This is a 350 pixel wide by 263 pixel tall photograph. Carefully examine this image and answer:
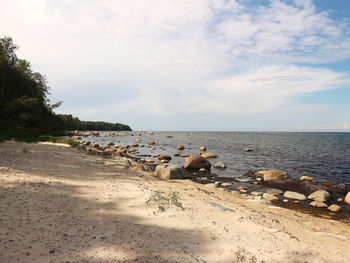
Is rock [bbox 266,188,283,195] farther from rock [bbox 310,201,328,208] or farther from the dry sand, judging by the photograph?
the dry sand

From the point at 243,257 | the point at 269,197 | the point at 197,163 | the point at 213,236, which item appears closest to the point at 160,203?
the point at 213,236

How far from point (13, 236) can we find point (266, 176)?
14.2 meters

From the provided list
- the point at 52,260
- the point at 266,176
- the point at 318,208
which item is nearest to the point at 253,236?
the point at 52,260

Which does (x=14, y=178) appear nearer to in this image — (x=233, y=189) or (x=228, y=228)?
(x=228, y=228)

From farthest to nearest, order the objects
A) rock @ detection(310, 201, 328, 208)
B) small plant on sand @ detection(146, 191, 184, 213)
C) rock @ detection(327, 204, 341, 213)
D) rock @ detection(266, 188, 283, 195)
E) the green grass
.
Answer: the green grass
rock @ detection(266, 188, 283, 195)
rock @ detection(310, 201, 328, 208)
rock @ detection(327, 204, 341, 213)
small plant on sand @ detection(146, 191, 184, 213)

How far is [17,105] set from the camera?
2769cm

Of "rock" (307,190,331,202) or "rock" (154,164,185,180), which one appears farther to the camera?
"rock" (154,164,185,180)

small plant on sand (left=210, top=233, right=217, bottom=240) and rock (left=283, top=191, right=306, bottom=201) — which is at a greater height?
small plant on sand (left=210, top=233, right=217, bottom=240)

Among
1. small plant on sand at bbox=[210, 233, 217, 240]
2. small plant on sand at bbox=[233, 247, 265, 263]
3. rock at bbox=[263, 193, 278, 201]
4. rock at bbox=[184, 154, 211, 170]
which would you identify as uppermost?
small plant on sand at bbox=[210, 233, 217, 240]

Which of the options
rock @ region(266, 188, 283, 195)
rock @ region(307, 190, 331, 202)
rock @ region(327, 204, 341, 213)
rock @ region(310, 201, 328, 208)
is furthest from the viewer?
rock @ region(266, 188, 283, 195)

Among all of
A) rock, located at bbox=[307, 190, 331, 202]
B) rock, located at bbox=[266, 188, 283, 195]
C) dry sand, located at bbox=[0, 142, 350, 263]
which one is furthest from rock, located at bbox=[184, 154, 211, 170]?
dry sand, located at bbox=[0, 142, 350, 263]

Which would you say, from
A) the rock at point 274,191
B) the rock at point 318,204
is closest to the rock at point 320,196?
the rock at point 318,204

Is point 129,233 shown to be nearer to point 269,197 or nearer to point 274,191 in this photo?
point 269,197

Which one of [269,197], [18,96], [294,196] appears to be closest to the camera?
[269,197]
